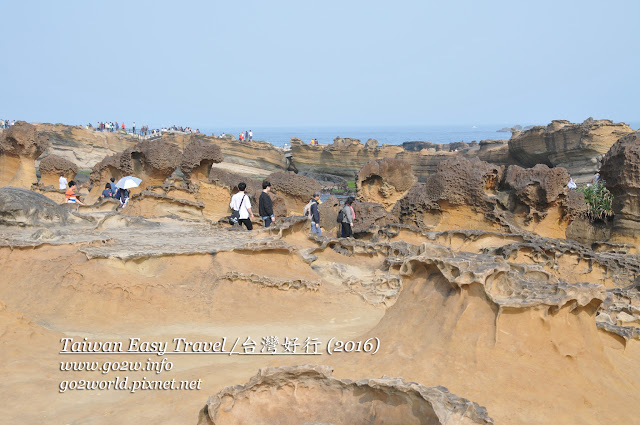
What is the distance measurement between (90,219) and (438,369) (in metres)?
6.29

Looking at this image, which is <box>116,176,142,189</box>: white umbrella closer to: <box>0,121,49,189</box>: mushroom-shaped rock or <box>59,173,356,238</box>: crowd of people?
<box>59,173,356,238</box>: crowd of people

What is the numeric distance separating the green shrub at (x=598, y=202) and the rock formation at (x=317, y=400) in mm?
9007

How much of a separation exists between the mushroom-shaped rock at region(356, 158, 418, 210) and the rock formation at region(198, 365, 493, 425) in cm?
1218

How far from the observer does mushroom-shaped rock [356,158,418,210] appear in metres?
15.3

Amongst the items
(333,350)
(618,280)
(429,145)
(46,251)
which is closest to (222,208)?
(46,251)

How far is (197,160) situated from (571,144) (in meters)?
16.7

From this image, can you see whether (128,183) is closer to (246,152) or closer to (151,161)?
(151,161)

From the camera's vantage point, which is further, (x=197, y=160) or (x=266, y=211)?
(x=197, y=160)

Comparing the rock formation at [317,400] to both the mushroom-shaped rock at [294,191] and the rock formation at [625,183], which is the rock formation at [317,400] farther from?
the mushroom-shaped rock at [294,191]

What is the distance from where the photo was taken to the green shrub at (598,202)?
10.9m

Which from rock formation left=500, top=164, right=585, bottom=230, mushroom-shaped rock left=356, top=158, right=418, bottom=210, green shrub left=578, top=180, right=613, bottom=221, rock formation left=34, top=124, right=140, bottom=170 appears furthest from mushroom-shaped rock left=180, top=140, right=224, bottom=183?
rock formation left=34, top=124, right=140, bottom=170

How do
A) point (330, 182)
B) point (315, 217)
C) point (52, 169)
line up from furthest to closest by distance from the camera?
point (330, 182) < point (52, 169) < point (315, 217)

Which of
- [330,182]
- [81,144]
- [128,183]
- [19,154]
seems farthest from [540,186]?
[81,144]

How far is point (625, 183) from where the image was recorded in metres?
9.30
